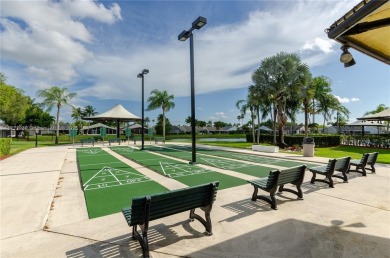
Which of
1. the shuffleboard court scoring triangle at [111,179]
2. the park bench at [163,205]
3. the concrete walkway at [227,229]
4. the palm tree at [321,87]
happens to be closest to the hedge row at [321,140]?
the palm tree at [321,87]

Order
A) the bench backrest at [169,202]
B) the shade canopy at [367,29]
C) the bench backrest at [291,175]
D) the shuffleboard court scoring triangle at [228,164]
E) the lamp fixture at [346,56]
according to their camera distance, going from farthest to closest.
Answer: the shuffleboard court scoring triangle at [228,164] → the bench backrest at [291,175] → the lamp fixture at [346,56] → the bench backrest at [169,202] → the shade canopy at [367,29]

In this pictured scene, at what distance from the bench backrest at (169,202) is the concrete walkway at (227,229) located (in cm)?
57

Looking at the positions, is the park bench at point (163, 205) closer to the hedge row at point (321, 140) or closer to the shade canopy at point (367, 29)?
the shade canopy at point (367, 29)

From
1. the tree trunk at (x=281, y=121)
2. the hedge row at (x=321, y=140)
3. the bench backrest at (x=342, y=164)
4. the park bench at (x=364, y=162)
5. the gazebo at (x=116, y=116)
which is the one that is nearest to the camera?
the bench backrest at (x=342, y=164)

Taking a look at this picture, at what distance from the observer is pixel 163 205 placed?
378 cm

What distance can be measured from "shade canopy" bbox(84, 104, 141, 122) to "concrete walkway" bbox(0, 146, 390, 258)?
27640 mm

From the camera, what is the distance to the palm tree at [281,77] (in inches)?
1017

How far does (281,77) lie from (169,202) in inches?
1017

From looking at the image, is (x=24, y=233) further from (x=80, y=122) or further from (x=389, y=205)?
(x=80, y=122)

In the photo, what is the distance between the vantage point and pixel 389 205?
5.70 m

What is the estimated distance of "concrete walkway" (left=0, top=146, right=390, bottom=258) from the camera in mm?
3650

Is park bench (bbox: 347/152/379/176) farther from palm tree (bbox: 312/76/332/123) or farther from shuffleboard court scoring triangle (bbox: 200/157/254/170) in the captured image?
palm tree (bbox: 312/76/332/123)

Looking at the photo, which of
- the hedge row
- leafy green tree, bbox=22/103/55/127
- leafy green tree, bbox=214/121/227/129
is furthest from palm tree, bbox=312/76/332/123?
leafy green tree, bbox=214/121/227/129

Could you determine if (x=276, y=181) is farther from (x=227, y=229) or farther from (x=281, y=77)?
(x=281, y=77)
